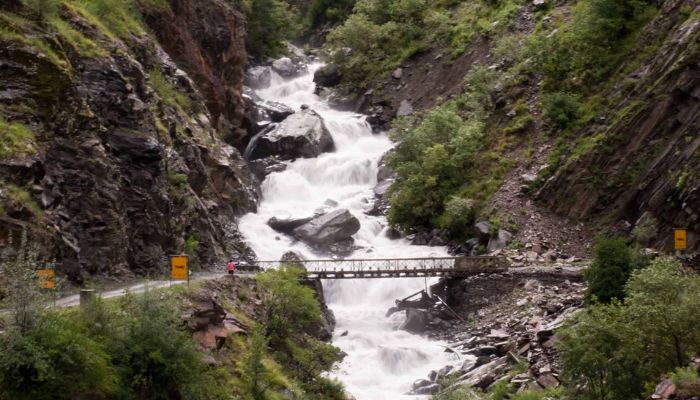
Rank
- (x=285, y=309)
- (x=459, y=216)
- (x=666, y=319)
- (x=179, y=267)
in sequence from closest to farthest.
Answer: (x=666, y=319) < (x=179, y=267) < (x=285, y=309) < (x=459, y=216)

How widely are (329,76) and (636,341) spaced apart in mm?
61404

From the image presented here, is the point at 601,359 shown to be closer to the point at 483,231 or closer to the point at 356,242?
the point at 483,231

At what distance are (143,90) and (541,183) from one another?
86.7 ft

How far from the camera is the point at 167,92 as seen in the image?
47.7 meters

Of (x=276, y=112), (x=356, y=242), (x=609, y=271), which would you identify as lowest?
(x=609, y=271)

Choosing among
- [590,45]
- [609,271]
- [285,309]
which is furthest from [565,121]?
[285,309]

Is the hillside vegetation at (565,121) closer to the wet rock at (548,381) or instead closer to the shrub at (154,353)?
the wet rock at (548,381)

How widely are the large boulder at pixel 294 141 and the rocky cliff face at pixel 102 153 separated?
1438 centimetres

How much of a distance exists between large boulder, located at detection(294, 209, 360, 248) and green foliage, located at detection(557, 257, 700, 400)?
28142 millimetres

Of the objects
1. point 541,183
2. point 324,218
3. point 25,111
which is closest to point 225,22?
point 324,218

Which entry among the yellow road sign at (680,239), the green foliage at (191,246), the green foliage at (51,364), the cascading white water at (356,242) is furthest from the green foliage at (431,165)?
the green foliage at (51,364)

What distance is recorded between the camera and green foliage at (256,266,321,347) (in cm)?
3353

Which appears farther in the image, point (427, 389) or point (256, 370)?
point (427, 389)

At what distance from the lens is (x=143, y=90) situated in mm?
41031
